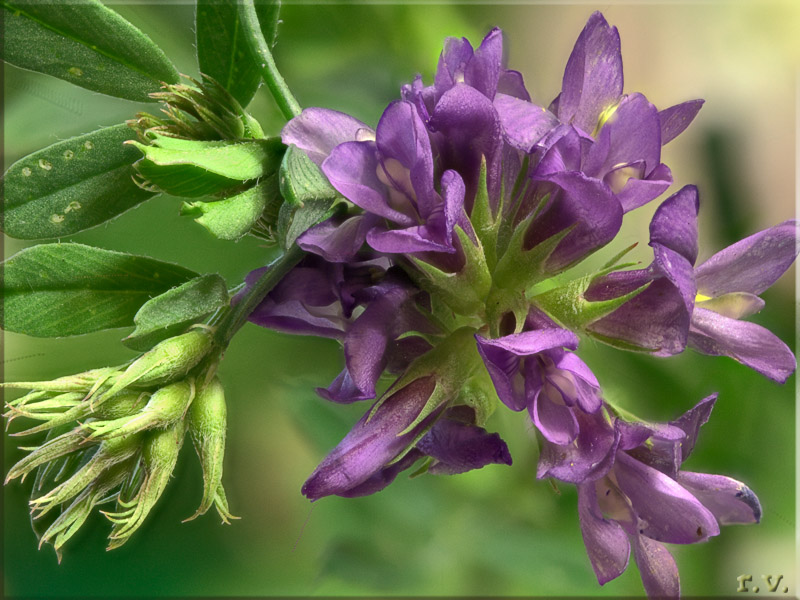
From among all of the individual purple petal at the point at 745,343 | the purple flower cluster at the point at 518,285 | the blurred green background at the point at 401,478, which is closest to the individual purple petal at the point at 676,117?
the purple flower cluster at the point at 518,285

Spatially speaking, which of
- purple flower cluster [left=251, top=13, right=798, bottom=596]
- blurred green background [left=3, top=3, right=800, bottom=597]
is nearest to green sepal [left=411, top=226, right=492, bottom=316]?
purple flower cluster [left=251, top=13, right=798, bottom=596]

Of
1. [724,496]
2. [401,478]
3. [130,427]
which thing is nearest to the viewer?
[130,427]

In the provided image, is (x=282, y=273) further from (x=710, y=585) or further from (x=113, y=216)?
(x=710, y=585)

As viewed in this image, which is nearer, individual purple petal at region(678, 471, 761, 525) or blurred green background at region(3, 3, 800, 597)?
individual purple petal at region(678, 471, 761, 525)

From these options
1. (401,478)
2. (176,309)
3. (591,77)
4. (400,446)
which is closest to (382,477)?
(400,446)

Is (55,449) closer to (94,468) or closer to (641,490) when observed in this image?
(94,468)

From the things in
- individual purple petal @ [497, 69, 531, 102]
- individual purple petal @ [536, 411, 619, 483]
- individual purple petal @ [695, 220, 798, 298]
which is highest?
individual purple petal @ [497, 69, 531, 102]

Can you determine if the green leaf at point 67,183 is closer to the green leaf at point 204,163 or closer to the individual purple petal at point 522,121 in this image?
the green leaf at point 204,163

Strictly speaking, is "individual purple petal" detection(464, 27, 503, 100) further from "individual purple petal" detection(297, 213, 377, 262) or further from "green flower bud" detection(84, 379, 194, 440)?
"green flower bud" detection(84, 379, 194, 440)
